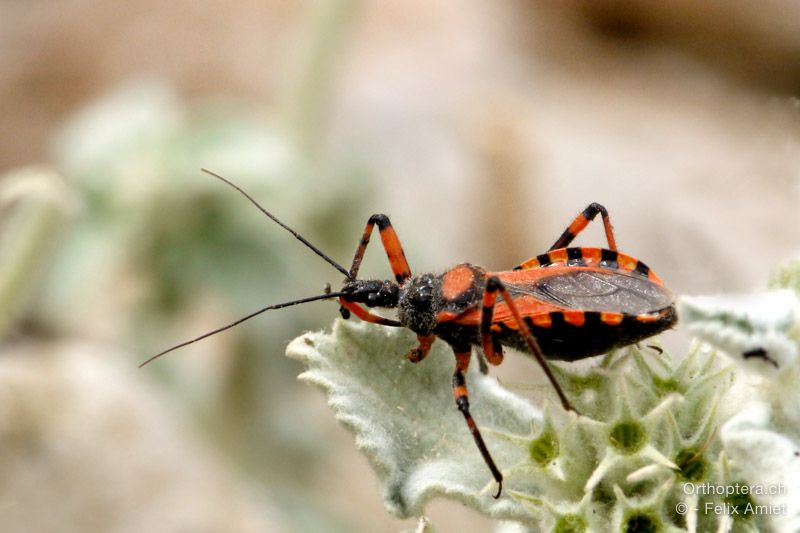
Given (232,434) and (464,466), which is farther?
(232,434)

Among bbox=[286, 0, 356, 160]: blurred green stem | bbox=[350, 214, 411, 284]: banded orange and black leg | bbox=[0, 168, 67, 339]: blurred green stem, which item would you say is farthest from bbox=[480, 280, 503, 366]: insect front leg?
bbox=[286, 0, 356, 160]: blurred green stem

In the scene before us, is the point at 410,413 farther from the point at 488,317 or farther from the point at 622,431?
the point at 622,431

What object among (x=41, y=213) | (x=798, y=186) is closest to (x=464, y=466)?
(x=798, y=186)

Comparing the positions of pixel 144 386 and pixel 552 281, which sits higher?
pixel 552 281

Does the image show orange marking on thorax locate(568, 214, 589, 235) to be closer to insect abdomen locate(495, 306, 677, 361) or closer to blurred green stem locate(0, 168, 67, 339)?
insect abdomen locate(495, 306, 677, 361)

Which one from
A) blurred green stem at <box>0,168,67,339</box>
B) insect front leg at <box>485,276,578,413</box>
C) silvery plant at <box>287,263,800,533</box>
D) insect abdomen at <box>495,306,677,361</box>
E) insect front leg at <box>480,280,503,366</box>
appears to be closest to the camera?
silvery plant at <box>287,263,800,533</box>

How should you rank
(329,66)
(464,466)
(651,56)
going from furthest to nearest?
1. (651,56)
2. (329,66)
3. (464,466)

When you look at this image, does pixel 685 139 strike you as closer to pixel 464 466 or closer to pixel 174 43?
pixel 174 43
